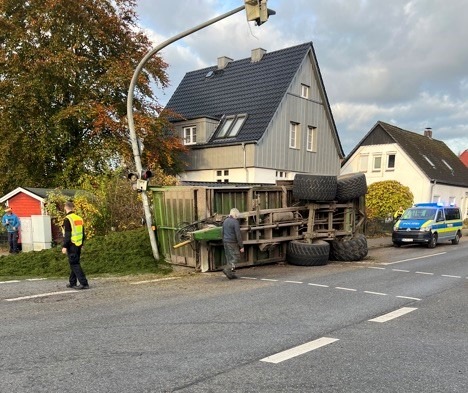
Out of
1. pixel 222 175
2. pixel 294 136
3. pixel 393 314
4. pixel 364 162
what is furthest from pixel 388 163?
pixel 393 314

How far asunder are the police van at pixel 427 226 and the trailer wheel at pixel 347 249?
6.68 m

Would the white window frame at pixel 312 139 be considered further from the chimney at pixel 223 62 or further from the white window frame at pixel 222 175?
the chimney at pixel 223 62

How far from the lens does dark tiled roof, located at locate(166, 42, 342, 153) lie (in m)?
26.6

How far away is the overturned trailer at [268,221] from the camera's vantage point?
1156 centimetres

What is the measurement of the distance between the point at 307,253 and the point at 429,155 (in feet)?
97.4

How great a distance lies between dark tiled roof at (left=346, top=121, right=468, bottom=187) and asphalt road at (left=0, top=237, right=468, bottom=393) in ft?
88.3

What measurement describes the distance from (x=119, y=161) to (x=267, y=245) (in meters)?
11.6

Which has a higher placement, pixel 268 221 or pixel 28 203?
pixel 28 203

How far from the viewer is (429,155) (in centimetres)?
3847

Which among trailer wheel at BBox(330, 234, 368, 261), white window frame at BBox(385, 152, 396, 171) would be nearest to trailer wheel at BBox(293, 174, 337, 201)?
trailer wheel at BBox(330, 234, 368, 261)

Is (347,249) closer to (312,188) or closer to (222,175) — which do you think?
(312,188)

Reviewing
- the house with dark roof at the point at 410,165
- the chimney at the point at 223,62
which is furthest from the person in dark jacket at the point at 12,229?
the house with dark roof at the point at 410,165

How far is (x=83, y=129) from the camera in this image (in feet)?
73.9

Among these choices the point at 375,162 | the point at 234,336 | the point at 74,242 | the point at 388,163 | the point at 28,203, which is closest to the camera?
the point at 234,336
